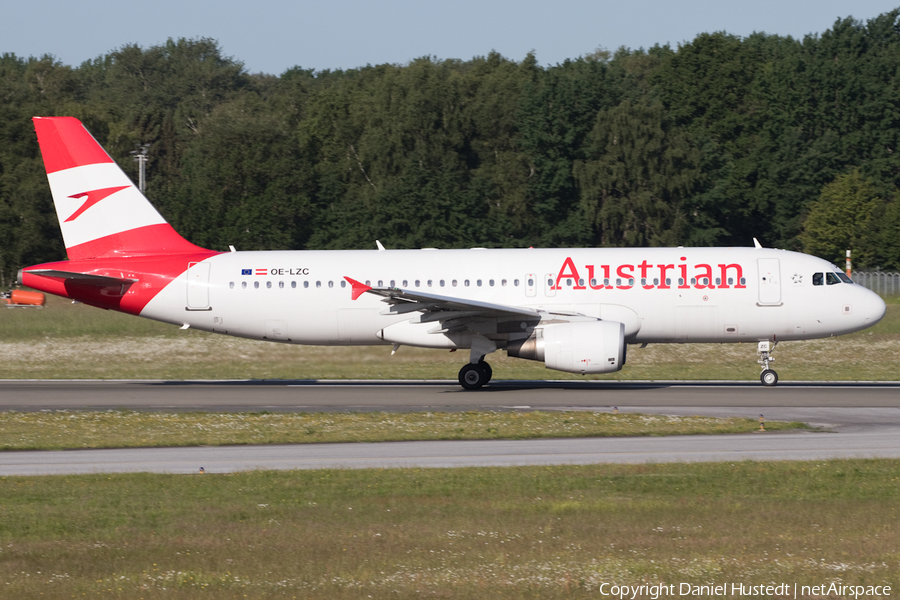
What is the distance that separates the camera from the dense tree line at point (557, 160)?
7681 centimetres

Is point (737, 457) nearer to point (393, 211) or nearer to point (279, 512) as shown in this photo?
point (279, 512)

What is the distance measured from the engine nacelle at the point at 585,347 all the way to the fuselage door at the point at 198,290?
10.4 metres

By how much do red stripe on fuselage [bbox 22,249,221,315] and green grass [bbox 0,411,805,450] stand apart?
6587 millimetres

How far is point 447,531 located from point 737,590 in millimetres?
3913

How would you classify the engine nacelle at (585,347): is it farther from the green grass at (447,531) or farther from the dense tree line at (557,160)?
the dense tree line at (557,160)

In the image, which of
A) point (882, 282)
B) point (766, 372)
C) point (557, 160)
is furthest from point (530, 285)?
point (557, 160)

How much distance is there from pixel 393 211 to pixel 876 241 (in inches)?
1388

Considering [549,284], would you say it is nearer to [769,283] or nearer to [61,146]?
[769,283]

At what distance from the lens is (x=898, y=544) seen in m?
12.2

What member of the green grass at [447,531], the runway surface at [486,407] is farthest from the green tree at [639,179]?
the green grass at [447,531]

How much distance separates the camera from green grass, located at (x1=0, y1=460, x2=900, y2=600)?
1082 cm

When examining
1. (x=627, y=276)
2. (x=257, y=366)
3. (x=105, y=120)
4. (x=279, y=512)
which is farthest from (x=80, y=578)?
(x=105, y=120)

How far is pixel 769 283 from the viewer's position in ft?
97.7

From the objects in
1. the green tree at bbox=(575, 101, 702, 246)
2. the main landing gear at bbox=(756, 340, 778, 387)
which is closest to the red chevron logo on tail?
the main landing gear at bbox=(756, 340, 778, 387)
